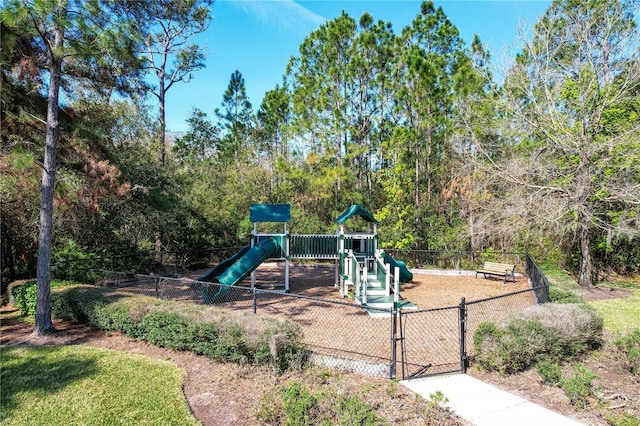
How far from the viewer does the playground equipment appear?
11.5 meters

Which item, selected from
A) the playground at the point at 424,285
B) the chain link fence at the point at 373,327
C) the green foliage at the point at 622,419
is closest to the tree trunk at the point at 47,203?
the chain link fence at the point at 373,327

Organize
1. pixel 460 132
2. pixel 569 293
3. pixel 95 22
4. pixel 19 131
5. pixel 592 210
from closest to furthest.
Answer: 1. pixel 95 22
2. pixel 569 293
3. pixel 19 131
4. pixel 592 210
5. pixel 460 132

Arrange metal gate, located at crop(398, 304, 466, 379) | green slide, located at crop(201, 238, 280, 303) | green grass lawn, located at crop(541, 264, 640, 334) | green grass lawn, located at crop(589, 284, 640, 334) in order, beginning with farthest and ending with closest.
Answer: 1. green slide, located at crop(201, 238, 280, 303)
2. green grass lawn, located at crop(541, 264, 640, 334)
3. green grass lawn, located at crop(589, 284, 640, 334)
4. metal gate, located at crop(398, 304, 466, 379)

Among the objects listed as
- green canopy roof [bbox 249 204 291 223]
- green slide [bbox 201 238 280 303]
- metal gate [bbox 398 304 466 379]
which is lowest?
metal gate [bbox 398 304 466 379]

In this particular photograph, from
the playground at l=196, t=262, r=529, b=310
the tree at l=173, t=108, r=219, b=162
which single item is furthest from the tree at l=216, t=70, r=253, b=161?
the playground at l=196, t=262, r=529, b=310

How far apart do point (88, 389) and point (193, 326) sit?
1.79 metres

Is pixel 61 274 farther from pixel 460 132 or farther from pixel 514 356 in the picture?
pixel 460 132

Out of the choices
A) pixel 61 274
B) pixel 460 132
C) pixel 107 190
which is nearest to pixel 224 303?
pixel 107 190

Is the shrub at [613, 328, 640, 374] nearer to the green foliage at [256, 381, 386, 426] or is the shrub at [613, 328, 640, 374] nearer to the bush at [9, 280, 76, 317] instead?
the green foliage at [256, 381, 386, 426]

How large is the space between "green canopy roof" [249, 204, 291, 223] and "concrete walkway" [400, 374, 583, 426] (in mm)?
9248

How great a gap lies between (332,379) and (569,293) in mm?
7296

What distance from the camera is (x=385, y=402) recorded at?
4793mm

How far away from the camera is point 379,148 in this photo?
2530 centimetres

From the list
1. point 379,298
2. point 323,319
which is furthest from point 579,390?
point 379,298
